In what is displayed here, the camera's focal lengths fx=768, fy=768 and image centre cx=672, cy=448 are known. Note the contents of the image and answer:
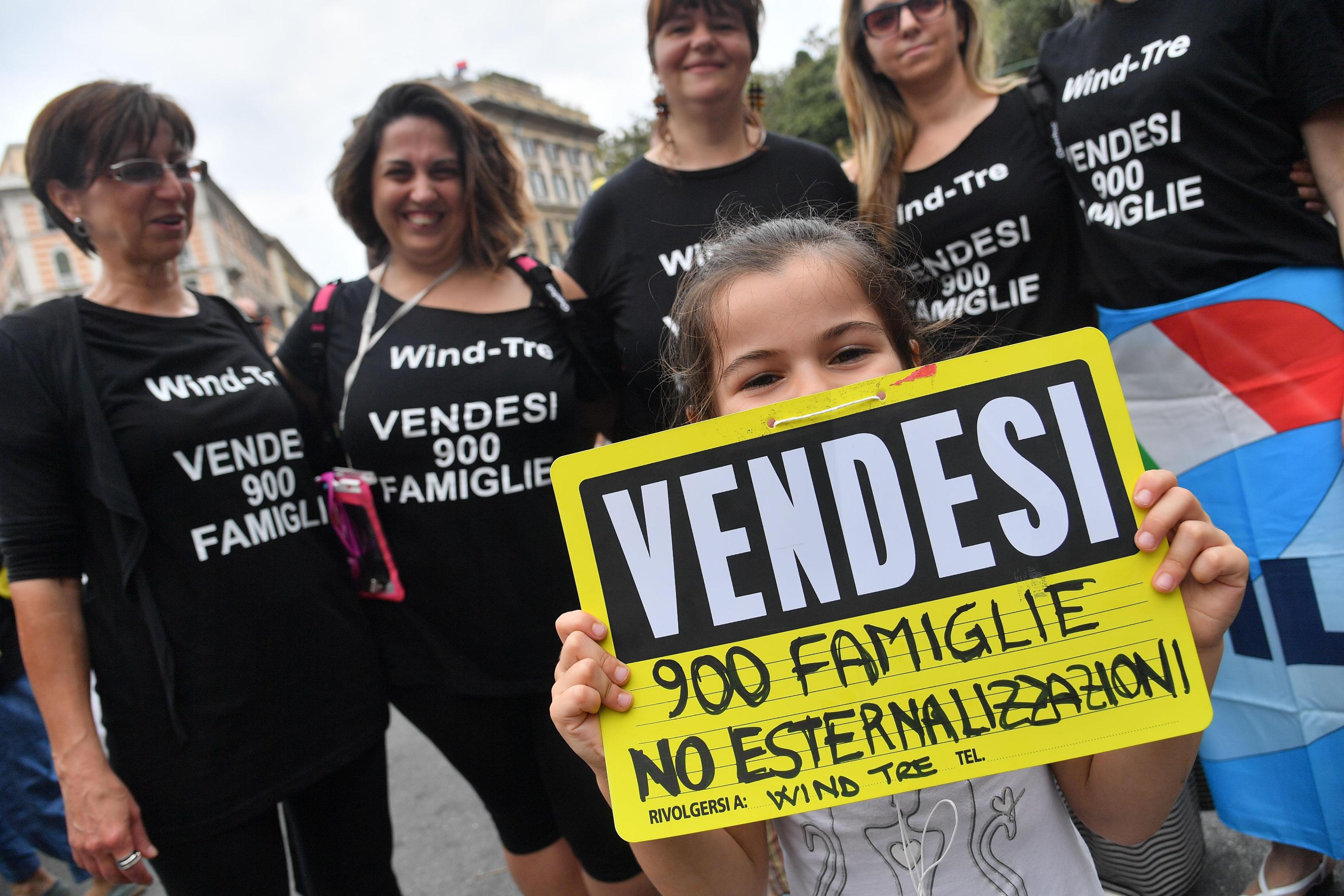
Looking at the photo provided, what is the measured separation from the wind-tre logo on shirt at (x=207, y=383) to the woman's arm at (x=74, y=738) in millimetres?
456

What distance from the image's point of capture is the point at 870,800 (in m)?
1.18

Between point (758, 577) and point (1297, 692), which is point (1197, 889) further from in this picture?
point (758, 577)

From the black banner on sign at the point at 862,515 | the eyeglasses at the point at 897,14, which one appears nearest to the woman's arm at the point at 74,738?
the black banner on sign at the point at 862,515

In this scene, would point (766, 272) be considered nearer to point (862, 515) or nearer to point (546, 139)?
point (862, 515)

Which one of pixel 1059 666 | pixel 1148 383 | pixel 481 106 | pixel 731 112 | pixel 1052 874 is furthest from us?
pixel 481 106

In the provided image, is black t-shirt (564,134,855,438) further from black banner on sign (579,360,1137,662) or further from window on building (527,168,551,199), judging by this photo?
window on building (527,168,551,199)

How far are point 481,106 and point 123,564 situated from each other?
4834cm

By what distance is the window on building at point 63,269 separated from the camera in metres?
40.8

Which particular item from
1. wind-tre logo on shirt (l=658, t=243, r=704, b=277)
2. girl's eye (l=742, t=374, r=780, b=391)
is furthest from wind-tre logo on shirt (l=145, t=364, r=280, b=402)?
girl's eye (l=742, t=374, r=780, b=391)

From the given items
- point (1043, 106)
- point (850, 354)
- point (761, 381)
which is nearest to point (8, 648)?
point (761, 381)

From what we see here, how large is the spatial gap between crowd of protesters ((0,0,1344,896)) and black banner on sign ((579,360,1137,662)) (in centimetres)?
15

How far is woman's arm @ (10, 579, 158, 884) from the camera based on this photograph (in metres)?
1.60

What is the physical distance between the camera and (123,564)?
65.4 inches

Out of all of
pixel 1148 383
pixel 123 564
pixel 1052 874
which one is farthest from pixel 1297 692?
pixel 123 564
